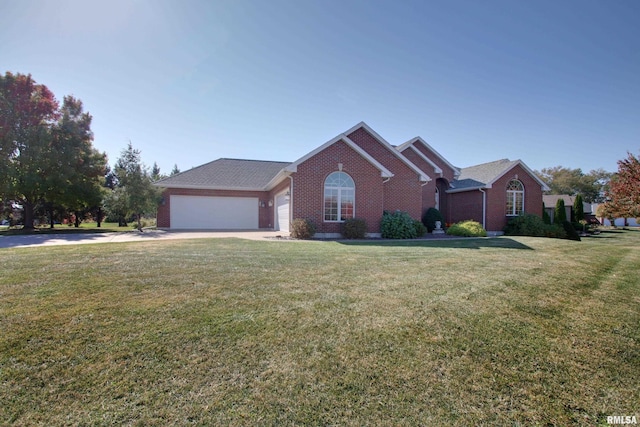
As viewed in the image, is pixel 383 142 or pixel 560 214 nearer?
pixel 383 142

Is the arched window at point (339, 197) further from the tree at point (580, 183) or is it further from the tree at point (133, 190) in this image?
the tree at point (580, 183)

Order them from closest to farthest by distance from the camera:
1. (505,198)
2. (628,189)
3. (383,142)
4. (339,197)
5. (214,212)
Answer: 1. (628,189)
2. (339,197)
3. (383,142)
4. (505,198)
5. (214,212)

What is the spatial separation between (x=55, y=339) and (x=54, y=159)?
2284 centimetres

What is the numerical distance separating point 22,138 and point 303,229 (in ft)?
67.4

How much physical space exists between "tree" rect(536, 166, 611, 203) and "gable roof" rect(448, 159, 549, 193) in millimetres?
47713

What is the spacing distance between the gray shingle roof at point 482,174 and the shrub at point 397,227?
7642 mm

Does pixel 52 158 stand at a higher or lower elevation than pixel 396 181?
higher

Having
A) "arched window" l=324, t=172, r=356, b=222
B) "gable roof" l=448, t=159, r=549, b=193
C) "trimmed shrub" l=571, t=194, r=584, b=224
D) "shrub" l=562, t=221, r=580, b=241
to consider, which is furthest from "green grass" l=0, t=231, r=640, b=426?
"trimmed shrub" l=571, t=194, r=584, b=224

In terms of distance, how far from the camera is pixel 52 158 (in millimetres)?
20062

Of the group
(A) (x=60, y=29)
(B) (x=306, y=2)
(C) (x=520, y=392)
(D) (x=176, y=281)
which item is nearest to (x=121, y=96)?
(A) (x=60, y=29)

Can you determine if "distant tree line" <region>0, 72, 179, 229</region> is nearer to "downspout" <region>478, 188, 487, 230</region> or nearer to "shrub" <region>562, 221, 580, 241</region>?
"downspout" <region>478, 188, 487, 230</region>

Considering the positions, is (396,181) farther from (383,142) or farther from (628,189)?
(628,189)

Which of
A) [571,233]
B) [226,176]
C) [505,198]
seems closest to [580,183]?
[571,233]

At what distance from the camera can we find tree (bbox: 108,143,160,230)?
19.3 metres
